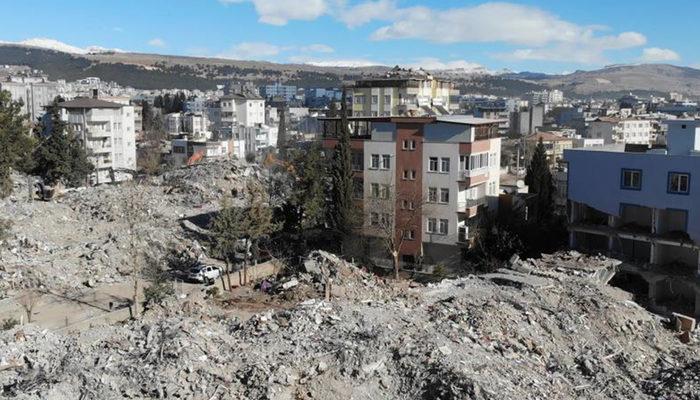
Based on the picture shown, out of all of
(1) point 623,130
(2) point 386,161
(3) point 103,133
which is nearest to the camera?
(2) point 386,161

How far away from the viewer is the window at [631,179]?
88.6ft

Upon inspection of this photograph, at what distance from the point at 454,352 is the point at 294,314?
3.88 m

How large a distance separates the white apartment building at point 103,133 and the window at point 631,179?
45.4m

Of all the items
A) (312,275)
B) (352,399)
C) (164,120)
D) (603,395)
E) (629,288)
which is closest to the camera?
(352,399)

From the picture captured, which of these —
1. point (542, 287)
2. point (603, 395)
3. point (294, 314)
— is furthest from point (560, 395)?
point (542, 287)

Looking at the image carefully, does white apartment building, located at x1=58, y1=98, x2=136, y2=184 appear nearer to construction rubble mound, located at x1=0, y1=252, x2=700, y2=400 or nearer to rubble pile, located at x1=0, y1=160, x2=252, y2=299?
rubble pile, located at x1=0, y1=160, x2=252, y2=299

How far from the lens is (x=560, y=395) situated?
1298cm

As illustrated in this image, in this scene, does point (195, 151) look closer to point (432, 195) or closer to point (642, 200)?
point (432, 195)

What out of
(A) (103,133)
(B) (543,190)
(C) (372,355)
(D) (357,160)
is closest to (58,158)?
(A) (103,133)

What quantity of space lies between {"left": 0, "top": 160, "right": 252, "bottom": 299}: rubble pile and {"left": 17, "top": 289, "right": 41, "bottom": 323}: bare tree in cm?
93

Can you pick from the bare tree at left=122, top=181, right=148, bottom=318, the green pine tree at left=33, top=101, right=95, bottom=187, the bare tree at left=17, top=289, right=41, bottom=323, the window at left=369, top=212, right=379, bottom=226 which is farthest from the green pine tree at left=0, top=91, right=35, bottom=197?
the window at left=369, top=212, right=379, bottom=226

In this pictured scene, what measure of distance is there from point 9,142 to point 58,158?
480 inches

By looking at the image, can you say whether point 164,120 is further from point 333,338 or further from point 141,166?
point 333,338

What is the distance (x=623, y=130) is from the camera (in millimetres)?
91312
